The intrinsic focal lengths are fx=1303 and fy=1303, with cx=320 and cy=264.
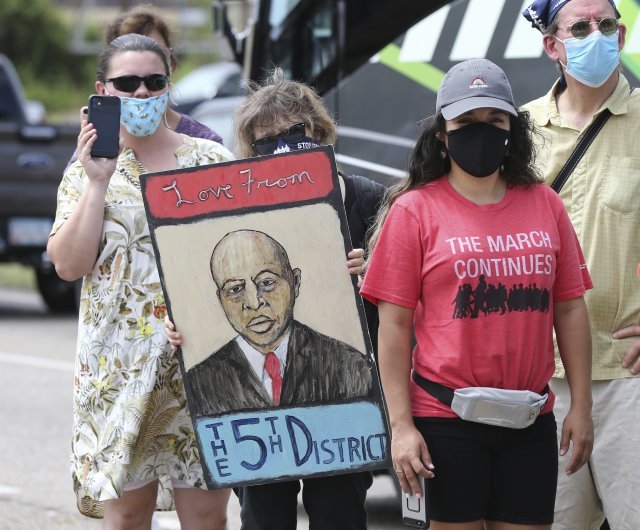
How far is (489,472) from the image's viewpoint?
3371mm

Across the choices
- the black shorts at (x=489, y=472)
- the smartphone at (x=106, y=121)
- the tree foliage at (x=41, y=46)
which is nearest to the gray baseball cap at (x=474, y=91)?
the black shorts at (x=489, y=472)

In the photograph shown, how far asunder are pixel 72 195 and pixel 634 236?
1717 mm

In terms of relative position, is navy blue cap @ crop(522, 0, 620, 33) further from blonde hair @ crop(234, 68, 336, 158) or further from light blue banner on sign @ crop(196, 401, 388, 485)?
light blue banner on sign @ crop(196, 401, 388, 485)

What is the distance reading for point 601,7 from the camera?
3945 millimetres

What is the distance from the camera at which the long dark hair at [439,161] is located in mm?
3471

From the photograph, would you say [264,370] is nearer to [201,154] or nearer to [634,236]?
[201,154]

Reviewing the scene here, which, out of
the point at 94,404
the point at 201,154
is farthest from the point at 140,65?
the point at 94,404

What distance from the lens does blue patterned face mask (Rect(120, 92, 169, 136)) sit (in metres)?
4.07

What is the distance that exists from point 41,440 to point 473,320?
205 inches

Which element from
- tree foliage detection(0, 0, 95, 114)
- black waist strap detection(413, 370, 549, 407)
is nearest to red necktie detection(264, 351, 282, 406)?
black waist strap detection(413, 370, 549, 407)

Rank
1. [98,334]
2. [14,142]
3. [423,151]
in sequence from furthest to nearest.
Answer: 1. [14,142]
2. [98,334]
3. [423,151]

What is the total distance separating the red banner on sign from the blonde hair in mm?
171

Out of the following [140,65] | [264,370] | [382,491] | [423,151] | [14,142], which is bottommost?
[382,491]

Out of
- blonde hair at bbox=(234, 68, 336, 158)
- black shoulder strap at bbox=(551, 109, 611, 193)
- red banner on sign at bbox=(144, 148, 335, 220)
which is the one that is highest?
blonde hair at bbox=(234, 68, 336, 158)
